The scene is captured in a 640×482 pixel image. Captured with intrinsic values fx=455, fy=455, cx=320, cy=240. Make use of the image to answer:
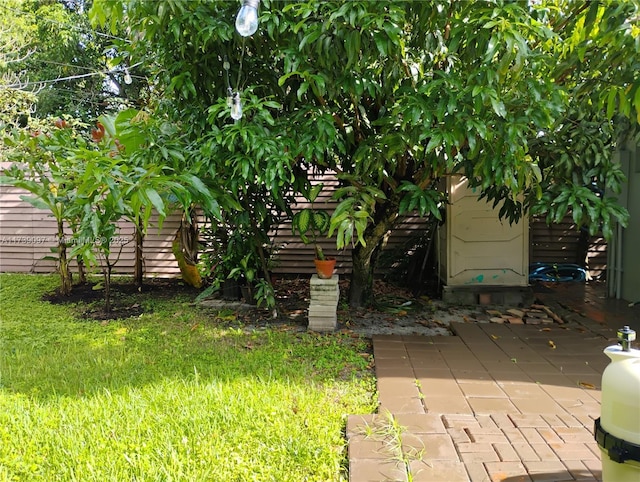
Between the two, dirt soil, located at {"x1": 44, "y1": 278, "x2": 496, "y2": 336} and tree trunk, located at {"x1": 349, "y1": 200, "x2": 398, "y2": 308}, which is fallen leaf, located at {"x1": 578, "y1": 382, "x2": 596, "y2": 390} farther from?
tree trunk, located at {"x1": 349, "y1": 200, "x2": 398, "y2": 308}

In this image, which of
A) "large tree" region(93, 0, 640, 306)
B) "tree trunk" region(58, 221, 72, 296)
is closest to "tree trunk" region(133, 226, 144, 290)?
"tree trunk" region(58, 221, 72, 296)

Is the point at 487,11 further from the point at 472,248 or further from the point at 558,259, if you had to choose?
the point at 558,259

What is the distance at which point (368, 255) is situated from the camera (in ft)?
17.3

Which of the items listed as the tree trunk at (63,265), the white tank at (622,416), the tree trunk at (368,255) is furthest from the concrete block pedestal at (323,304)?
the tree trunk at (63,265)

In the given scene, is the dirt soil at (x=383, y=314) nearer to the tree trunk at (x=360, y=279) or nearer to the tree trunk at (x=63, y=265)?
the tree trunk at (x=360, y=279)

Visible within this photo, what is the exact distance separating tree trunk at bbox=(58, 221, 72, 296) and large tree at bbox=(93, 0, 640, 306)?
253 centimetres

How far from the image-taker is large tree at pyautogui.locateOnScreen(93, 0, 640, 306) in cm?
316

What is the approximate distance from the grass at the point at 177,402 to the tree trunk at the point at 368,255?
1.18 m

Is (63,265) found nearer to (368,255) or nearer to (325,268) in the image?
(325,268)

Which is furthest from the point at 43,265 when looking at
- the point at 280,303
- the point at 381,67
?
the point at 381,67

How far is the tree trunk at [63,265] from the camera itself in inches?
231

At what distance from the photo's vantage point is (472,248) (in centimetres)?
574

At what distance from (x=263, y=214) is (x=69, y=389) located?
2307 mm

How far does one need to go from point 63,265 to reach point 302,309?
327 cm
